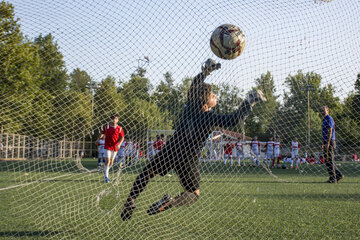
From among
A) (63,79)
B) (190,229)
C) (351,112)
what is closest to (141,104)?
(63,79)

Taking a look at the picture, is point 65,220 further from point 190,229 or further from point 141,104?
point 141,104

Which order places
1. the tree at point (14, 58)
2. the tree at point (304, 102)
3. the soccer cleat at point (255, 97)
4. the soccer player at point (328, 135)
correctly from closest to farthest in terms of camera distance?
the soccer cleat at point (255, 97) → the tree at point (14, 58) → the tree at point (304, 102) → the soccer player at point (328, 135)

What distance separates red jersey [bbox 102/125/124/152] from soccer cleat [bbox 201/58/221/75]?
504 centimetres

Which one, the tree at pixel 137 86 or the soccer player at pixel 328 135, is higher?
the tree at pixel 137 86

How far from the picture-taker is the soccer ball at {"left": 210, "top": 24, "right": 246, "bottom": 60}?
151 inches

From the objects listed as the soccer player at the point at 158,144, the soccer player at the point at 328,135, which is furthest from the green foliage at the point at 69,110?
the soccer player at the point at 328,135

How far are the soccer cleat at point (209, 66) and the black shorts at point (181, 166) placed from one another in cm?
112

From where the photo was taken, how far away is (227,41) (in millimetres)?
3830

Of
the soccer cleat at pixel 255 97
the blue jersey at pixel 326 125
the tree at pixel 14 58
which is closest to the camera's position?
the soccer cleat at pixel 255 97

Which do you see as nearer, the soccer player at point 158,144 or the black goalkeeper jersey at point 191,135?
the black goalkeeper jersey at point 191,135

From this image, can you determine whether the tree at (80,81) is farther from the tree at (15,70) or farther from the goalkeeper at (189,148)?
the goalkeeper at (189,148)

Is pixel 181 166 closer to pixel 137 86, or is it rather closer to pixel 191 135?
pixel 191 135

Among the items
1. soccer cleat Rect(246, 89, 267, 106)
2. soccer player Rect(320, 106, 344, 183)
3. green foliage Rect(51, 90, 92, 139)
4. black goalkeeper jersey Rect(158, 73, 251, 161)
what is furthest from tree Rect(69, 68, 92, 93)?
soccer player Rect(320, 106, 344, 183)

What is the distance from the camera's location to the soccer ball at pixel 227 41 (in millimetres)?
3836
